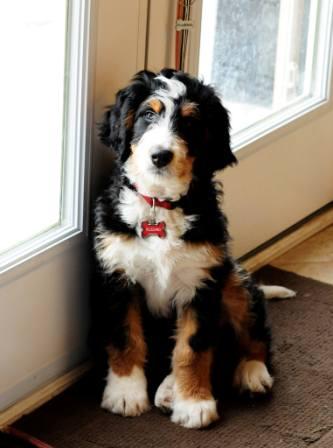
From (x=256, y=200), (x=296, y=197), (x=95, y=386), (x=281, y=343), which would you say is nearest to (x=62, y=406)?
(x=95, y=386)

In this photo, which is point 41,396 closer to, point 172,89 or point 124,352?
point 124,352

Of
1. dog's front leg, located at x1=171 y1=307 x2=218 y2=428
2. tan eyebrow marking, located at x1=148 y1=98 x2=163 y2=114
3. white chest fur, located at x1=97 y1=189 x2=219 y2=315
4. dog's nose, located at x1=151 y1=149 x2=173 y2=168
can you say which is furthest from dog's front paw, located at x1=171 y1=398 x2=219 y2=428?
tan eyebrow marking, located at x1=148 y1=98 x2=163 y2=114

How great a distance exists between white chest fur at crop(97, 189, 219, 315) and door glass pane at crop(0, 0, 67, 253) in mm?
173

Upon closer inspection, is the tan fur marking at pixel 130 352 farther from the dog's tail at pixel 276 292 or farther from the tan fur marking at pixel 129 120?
the dog's tail at pixel 276 292

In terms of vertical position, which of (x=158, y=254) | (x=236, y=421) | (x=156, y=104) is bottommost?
(x=236, y=421)

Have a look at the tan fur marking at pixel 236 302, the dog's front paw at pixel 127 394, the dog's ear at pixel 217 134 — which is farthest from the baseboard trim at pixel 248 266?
the dog's ear at pixel 217 134

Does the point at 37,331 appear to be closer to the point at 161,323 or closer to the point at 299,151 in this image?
the point at 161,323

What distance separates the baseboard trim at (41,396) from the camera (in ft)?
7.13

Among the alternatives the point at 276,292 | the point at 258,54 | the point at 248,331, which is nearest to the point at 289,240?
the point at 276,292

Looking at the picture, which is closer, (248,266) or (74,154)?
(74,154)

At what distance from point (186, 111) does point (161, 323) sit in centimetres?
56

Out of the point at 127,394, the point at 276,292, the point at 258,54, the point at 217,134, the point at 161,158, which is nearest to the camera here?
the point at 161,158

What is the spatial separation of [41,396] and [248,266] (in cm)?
94

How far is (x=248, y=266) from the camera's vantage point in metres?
2.98
